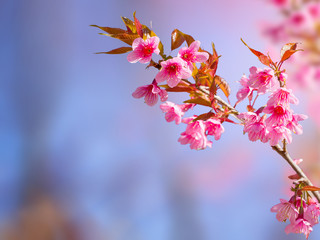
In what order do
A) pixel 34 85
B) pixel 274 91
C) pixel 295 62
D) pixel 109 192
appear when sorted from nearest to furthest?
1. pixel 274 91
2. pixel 295 62
3. pixel 109 192
4. pixel 34 85

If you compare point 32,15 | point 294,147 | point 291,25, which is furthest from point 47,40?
point 294,147

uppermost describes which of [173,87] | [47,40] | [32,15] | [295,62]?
[32,15]

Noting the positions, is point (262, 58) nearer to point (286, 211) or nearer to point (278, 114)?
point (278, 114)

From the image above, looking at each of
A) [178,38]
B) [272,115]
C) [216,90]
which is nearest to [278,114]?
[272,115]

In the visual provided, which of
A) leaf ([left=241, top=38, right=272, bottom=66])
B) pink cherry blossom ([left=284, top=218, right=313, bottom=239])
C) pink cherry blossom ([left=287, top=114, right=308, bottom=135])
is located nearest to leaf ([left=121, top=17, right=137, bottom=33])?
leaf ([left=241, top=38, right=272, bottom=66])

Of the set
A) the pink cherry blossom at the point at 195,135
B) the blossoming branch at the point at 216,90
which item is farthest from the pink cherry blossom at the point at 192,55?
the pink cherry blossom at the point at 195,135

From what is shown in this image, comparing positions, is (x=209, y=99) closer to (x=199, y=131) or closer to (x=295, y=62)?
(x=199, y=131)
